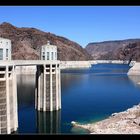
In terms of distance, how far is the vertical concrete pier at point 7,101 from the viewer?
24.8m

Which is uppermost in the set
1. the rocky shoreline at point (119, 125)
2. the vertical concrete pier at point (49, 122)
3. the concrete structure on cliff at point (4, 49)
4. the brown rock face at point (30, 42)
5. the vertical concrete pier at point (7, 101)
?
the brown rock face at point (30, 42)

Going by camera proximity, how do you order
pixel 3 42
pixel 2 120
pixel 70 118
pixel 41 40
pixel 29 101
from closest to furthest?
pixel 2 120
pixel 3 42
pixel 70 118
pixel 29 101
pixel 41 40

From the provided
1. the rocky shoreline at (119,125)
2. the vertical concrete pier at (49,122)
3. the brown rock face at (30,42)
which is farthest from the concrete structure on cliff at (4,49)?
the brown rock face at (30,42)

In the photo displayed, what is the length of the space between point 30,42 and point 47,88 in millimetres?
96707

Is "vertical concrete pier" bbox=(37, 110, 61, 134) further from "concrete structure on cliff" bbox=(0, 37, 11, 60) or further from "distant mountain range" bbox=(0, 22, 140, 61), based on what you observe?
"distant mountain range" bbox=(0, 22, 140, 61)

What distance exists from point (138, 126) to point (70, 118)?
987 cm

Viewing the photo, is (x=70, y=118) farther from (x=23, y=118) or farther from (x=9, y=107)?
(x=9, y=107)

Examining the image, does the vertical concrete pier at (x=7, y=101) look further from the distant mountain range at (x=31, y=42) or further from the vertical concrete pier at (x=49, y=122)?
the distant mountain range at (x=31, y=42)

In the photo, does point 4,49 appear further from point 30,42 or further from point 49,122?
point 30,42

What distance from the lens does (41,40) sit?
135 metres

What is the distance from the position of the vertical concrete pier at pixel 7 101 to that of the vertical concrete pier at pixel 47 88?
9.63 m

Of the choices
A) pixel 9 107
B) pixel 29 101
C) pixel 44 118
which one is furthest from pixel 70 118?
pixel 29 101

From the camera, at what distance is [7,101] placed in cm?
2494

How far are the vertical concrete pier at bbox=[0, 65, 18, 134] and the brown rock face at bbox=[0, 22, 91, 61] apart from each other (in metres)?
89.9
